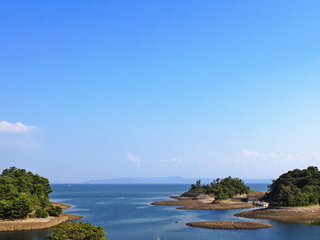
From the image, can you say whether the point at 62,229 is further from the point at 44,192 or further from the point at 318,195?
the point at 318,195

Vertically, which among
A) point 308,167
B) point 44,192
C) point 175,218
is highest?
point 308,167

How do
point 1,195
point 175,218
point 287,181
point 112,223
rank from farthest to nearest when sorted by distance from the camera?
point 287,181
point 175,218
point 112,223
point 1,195

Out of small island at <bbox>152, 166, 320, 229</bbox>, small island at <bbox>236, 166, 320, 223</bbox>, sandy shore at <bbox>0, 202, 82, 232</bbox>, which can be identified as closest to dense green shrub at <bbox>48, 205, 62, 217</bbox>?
sandy shore at <bbox>0, 202, 82, 232</bbox>

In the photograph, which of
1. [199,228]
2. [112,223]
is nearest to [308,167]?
[199,228]

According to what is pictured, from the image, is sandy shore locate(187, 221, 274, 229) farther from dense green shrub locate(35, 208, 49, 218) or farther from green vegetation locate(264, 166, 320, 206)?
dense green shrub locate(35, 208, 49, 218)

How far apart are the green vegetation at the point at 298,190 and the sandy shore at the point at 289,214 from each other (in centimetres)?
201

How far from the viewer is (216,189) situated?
533 ft

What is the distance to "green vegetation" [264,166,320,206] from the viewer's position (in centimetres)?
9369

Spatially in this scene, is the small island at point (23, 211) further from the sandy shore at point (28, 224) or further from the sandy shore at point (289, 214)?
the sandy shore at point (289, 214)

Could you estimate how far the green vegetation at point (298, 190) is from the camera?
3688 inches

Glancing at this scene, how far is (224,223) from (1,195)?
53642mm

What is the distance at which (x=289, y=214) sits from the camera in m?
88.8

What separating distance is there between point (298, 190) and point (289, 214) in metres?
11.8

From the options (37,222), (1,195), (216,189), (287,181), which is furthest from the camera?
(216,189)
